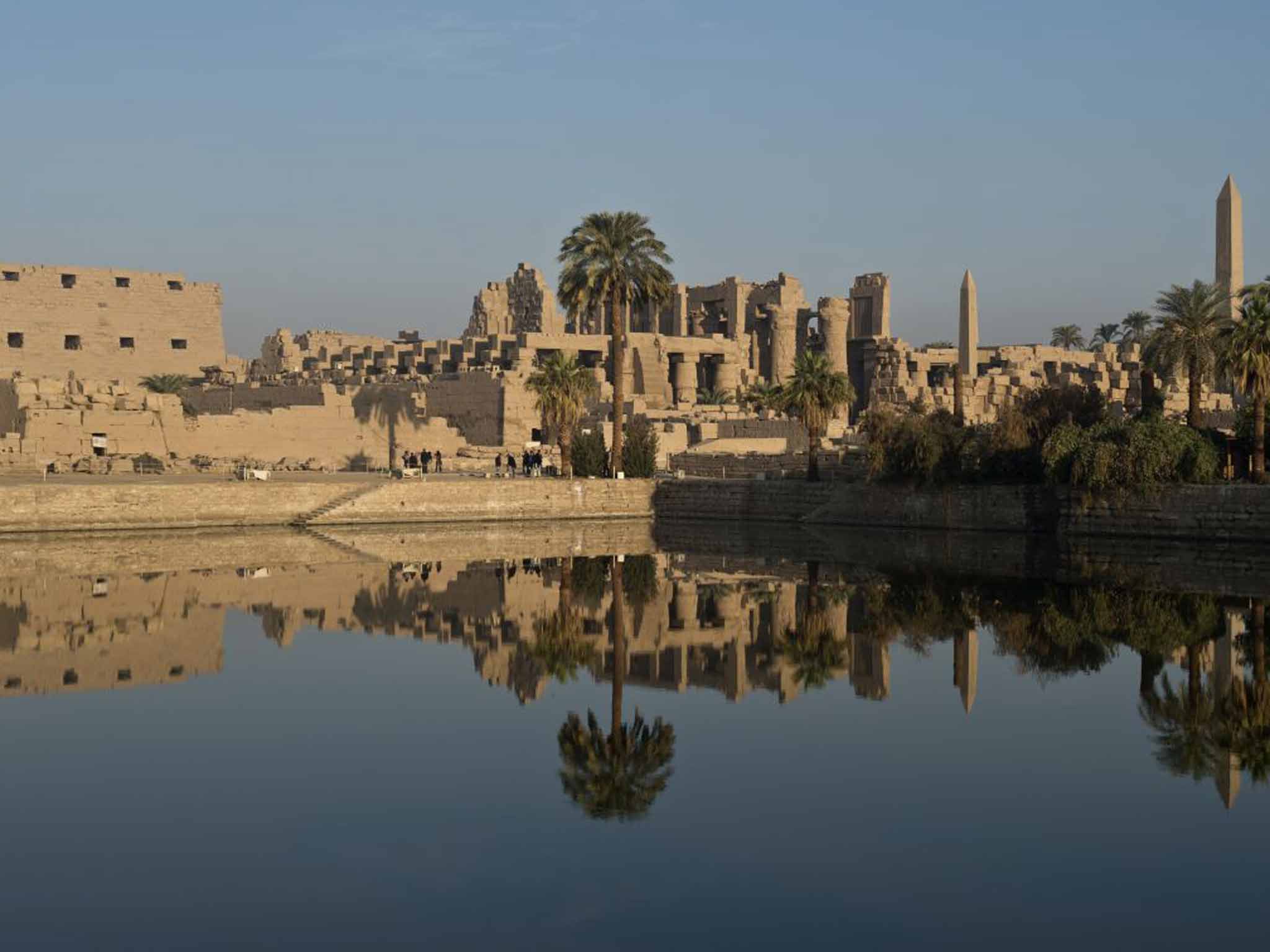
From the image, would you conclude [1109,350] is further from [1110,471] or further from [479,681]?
[479,681]

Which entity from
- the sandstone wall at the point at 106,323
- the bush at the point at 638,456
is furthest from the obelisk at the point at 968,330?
the sandstone wall at the point at 106,323

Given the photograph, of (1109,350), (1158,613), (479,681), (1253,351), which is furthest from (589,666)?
(1109,350)

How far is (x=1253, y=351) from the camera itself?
112ft

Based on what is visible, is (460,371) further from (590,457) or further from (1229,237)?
(1229,237)

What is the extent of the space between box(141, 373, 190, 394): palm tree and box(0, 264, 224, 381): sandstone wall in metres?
2.16

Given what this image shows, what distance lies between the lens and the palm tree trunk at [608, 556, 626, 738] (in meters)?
15.3

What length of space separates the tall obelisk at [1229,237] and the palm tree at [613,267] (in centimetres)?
1904

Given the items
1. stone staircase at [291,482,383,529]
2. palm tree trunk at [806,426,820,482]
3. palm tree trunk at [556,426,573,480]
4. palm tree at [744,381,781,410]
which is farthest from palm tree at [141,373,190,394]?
palm tree trunk at [806,426,820,482]

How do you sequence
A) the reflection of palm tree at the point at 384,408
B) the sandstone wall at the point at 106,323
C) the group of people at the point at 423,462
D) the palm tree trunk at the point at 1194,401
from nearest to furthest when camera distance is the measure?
the palm tree trunk at the point at 1194,401
the group of people at the point at 423,462
the reflection of palm tree at the point at 384,408
the sandstone wall at the point at 106,323

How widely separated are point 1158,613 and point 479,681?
10.4m

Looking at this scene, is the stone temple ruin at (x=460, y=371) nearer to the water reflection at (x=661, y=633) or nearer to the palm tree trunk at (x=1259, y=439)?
the palm tree trunk at (x=1259, y=439)

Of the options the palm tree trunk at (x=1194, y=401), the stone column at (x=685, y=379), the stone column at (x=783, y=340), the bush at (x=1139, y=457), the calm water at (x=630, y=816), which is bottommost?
the calm water at (x=630, y=816)

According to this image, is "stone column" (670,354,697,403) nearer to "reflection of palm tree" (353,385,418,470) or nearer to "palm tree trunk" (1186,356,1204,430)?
"reflection of palm tree" (353,385,418,470)

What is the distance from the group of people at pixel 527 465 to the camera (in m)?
49.3
